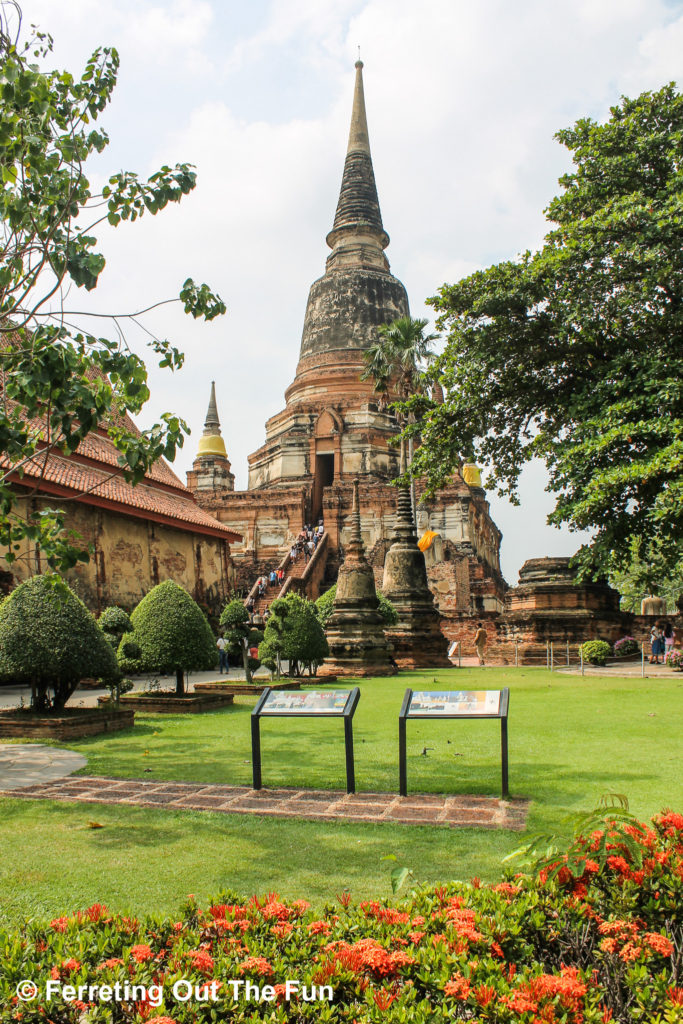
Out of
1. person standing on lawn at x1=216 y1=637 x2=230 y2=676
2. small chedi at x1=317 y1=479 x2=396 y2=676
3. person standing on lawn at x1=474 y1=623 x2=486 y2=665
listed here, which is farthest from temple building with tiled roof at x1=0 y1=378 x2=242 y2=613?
person standing on lawn at x1=474 y1=623 x2=486 y2=665

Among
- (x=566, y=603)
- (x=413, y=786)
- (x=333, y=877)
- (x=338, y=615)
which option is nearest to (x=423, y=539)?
(x=566, y=603)

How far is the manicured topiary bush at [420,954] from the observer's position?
6.57 ft

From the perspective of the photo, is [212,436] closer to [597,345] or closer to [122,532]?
[122,532]

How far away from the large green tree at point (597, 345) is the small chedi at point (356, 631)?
418 centimetres

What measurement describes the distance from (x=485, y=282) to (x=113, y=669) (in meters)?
8.61

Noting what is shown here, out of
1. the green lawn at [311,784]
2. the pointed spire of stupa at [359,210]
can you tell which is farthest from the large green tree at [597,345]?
the pointed spire of stupa at [359,210]

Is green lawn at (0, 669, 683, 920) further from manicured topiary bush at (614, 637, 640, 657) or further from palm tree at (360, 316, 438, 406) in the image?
palm tree at (360, 316, 438, 406)

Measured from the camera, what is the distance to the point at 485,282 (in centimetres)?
1295

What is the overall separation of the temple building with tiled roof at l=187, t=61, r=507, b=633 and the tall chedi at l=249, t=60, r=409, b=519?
5cm

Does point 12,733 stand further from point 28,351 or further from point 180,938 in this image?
point 180,938

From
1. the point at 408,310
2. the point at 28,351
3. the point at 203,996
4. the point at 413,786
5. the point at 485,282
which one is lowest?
the point at 413,786

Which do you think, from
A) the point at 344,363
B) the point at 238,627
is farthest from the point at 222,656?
the point at 344,363

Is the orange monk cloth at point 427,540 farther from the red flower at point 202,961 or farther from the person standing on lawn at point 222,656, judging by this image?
the red flower at point 202,961

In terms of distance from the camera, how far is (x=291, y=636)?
46.2 feet
